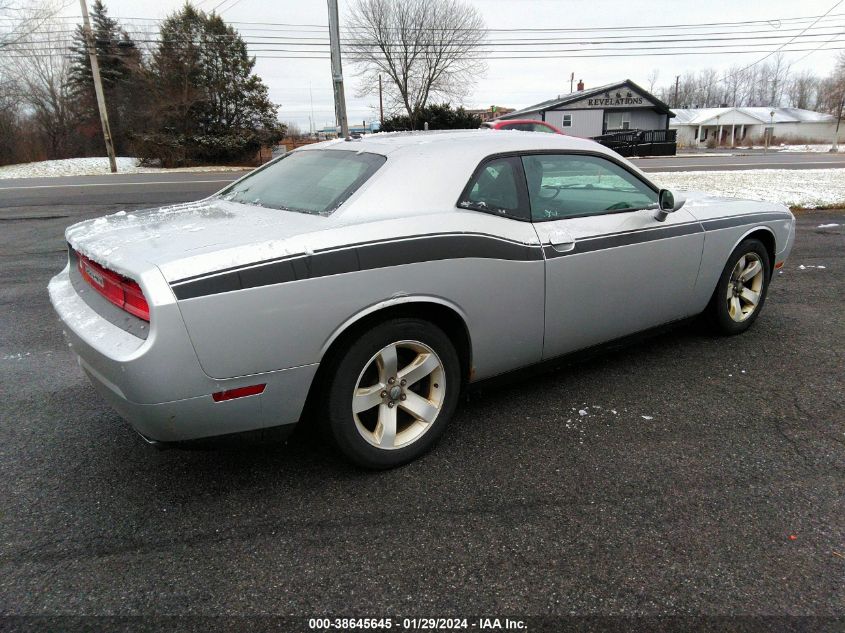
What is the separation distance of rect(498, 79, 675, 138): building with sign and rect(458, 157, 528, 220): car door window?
42.6 m

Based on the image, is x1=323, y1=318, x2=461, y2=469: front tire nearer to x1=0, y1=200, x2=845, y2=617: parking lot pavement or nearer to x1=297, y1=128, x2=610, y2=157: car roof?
x1=0, y1=200, x2=845, y2=617: parking lot pavement

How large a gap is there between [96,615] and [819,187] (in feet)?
53.8

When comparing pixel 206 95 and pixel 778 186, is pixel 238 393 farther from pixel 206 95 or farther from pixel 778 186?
pixel 206 95

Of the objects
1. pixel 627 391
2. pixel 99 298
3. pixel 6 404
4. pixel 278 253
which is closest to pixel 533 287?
pixel 627 391

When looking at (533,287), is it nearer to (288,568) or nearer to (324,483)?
(324,483)

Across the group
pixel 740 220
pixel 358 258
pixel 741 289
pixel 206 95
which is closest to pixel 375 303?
pixel 358 258

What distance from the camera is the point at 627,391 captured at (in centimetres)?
363

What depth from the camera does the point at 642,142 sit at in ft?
123

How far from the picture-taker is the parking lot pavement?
2.06 meters

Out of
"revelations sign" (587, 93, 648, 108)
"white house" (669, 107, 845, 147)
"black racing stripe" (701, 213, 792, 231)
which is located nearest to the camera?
"black racing stripe" (701, 213, 792, 231)

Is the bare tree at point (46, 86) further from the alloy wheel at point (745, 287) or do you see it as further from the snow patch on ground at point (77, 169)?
the alloy wheel at point (745, 287)

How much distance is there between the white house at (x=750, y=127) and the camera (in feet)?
216

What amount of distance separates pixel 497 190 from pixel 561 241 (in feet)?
1.43

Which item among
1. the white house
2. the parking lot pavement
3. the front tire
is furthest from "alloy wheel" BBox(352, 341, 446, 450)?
the white house
